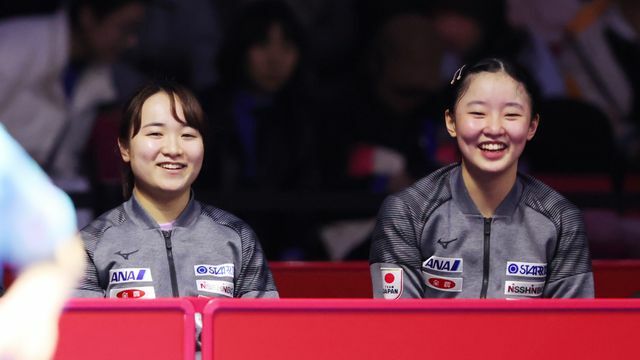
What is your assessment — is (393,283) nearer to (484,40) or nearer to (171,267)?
(171,267)

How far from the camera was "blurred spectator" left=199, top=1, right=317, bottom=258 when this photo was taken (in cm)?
584

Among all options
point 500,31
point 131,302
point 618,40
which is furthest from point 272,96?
point 131,302

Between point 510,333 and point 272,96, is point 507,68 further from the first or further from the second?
point 272,96

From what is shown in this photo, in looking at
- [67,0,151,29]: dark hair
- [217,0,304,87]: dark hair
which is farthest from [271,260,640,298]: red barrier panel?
[67,0,151,29]: dark hair

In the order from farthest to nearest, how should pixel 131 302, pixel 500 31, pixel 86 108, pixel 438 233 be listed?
pixel 500 31 < pixel 86 108 < pixel 438 233 < pixel 131 302

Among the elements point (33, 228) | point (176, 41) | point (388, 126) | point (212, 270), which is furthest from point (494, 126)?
point (176, 41)

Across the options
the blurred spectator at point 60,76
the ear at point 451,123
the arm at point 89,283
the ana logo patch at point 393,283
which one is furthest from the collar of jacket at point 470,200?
the blurred spectator at point 60,76

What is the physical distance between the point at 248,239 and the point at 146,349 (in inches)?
30.8

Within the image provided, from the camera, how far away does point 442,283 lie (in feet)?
11.9

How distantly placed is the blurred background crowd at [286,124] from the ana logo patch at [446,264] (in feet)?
5.75

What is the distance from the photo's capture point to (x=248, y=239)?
12.2 feet

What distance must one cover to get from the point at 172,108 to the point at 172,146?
0.12m

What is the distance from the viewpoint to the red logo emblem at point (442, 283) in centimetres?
362

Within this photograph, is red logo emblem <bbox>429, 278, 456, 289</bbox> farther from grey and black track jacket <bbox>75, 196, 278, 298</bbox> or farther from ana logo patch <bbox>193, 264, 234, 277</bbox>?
ana logo patch <bbox>193, 264, 234, 277</bbox>
